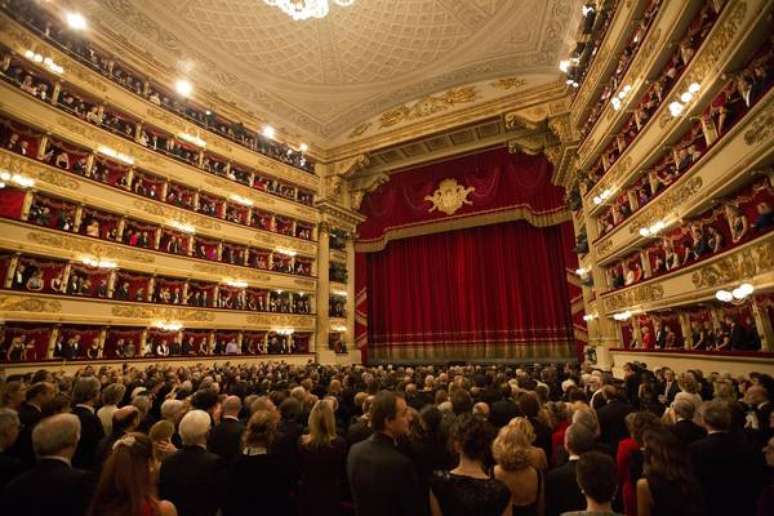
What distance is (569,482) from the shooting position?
2734mm

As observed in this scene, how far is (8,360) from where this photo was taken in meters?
10.6

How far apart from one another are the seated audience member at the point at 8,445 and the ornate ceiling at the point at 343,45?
15805mm

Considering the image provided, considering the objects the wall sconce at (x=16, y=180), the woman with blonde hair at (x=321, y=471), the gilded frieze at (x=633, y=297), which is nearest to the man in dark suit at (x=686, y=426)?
the woman with blonde hair at (x=321, y=471)

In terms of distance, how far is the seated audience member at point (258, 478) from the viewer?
3.04 m

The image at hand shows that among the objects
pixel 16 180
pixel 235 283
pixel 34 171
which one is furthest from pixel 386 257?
pixel 16 180

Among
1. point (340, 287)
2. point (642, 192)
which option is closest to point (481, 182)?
point (340, 287)

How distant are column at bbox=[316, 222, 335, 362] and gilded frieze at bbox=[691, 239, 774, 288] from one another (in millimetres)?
15348

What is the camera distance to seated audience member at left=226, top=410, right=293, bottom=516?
304 cm

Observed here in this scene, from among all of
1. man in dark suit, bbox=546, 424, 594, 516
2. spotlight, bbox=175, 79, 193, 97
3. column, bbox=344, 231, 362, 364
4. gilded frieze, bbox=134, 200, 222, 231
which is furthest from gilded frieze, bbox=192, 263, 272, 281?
man in dark suit, bbox=546, 424, 594, 516

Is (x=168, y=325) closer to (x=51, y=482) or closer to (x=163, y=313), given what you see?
(x=163, y=313)

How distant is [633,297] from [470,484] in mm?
10573

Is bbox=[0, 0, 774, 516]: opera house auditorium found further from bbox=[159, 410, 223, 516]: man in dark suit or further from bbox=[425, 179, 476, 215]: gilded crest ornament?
bbox=[425, 179, 476, 215]: gilded crest ornament

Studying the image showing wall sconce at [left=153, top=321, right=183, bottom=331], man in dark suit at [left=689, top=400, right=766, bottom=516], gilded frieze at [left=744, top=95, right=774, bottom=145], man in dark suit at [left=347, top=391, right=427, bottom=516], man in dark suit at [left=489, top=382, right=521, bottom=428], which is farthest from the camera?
wall sconce at [left=153, top=321, right=183, bottom=331]

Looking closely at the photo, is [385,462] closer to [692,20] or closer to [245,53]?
[692,20]
